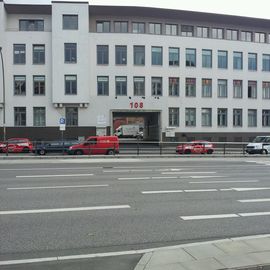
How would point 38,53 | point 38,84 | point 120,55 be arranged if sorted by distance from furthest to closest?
1. point 120,55
2. point 38,84
3. point 38,53

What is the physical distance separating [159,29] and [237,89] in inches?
537

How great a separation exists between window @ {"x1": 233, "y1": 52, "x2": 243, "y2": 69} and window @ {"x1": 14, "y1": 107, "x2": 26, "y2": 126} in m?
28.8

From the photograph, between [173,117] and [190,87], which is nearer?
[173,117]

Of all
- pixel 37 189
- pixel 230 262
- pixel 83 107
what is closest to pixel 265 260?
pixel 230 262

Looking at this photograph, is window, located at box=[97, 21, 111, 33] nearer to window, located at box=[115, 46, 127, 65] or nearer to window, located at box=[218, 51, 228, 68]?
window, located at box=[115, 46, 127, 65]

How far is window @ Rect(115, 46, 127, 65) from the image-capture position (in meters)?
49.0

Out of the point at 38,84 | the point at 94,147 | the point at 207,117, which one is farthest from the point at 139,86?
the point at 94,147

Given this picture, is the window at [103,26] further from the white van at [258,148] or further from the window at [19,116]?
the white van at [258,148]

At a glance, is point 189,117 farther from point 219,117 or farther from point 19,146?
point 19,146

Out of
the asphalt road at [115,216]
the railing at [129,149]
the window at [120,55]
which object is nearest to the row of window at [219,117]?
the window at [120,55]

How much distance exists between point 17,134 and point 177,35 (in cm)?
2400

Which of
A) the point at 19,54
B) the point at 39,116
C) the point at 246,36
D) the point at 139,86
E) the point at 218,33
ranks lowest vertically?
the point at 39,116

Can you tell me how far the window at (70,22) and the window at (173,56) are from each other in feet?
40.8

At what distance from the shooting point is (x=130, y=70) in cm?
4928
